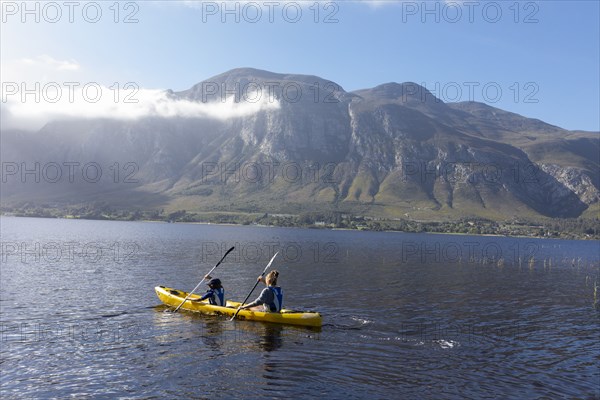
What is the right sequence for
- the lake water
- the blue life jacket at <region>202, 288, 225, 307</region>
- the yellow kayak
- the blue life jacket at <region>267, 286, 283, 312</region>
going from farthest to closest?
the blue life jacket at <region>202, 288, 225, 307</region> < the blue life jacket at <region>267, 286, 283, 312</region> < the yellow kayak < the lake water

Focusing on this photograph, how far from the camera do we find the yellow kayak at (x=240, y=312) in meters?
30.6

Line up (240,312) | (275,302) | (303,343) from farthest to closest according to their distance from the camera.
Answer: (240,312) → (275,302) → (303,343)

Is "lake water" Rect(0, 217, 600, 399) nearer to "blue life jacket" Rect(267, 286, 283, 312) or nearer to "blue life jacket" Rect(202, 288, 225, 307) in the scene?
"blue life jacket" Rect(267, 286, 283, 312)

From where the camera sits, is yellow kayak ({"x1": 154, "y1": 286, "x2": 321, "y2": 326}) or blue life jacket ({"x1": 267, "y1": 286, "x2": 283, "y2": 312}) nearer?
yellow kayak ({"x1": 154, "y1": 286, "x2": 321, "y2": 326})

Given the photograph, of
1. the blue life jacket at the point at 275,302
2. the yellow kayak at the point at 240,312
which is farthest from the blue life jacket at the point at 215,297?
the blue life jacket at the point at 275,302

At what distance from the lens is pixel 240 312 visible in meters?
32.4

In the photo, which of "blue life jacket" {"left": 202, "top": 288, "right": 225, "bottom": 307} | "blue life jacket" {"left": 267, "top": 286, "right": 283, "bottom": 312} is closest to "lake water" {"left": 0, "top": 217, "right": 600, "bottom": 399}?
"blue life jacket" {"left": 267, "top": 286, "right": 283, "bottom": 312}

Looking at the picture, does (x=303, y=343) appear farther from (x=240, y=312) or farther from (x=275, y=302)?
(x=240, y=312)

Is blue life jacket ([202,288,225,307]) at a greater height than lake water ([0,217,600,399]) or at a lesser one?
greater

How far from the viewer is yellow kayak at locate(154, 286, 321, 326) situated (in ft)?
100

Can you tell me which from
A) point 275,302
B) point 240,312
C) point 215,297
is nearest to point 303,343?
point 275,302

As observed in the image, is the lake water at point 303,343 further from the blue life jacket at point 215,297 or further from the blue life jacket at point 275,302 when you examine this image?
the blue life jacket at point 215,297

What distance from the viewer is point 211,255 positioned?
279ft

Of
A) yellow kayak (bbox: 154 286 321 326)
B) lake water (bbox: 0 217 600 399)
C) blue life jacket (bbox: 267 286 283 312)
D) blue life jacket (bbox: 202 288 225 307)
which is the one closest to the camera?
lake water (bbox: 0 217 600 399)
